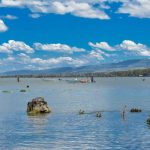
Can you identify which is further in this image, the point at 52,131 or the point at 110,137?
the point at 52,131

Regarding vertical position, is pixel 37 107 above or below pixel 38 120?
above

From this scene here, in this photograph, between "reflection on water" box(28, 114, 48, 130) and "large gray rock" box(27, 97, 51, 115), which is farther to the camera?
"large gray rock" box(27, 97, 51, 115)

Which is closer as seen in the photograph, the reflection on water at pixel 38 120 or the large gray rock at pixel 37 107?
the reflection on water at pixel 38 120

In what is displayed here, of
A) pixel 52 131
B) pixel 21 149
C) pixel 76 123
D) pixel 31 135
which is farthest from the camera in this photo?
Answer: pixel 76 123

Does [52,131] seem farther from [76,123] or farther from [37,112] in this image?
[37,112]

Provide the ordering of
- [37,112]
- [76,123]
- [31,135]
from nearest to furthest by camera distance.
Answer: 1. [31,135]
2. [76,123]
3. [37,112]

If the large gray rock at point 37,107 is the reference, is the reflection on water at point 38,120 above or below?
below

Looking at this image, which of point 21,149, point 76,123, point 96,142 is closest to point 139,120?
point 76,123

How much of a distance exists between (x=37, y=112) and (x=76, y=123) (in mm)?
19708

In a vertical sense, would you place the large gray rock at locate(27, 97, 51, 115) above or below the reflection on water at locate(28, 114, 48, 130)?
above

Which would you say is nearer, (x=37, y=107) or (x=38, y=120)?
(x=38, y=120)

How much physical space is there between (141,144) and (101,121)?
2662 cm

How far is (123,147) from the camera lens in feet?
193

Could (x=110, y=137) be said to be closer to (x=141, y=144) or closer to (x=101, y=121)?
(x=141, y=144)
